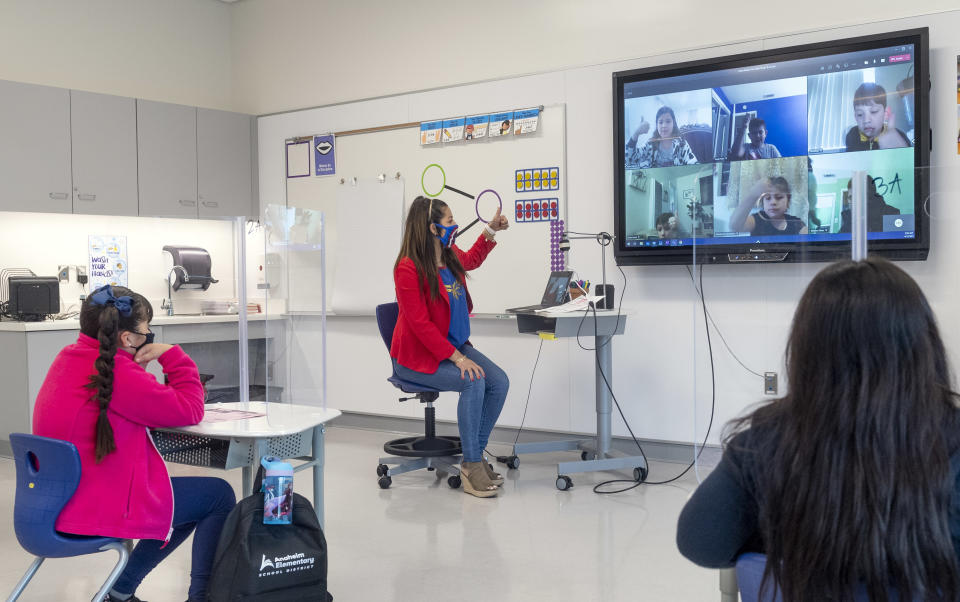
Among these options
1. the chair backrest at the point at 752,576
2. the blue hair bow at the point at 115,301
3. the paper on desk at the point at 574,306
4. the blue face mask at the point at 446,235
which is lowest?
the chair backrest at the point at 752,576

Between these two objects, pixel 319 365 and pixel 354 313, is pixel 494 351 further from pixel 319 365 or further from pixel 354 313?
pixel 319 365

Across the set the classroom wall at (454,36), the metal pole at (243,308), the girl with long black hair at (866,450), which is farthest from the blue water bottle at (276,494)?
the classroom wall at (454,36)

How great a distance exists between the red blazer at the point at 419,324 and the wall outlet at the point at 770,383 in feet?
6.35

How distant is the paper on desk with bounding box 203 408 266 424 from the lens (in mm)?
2352

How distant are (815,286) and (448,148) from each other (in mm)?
4047

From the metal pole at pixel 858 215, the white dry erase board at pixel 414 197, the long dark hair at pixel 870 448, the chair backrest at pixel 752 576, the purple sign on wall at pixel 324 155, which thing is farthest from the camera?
the purple sign on wall at pixel 324 155

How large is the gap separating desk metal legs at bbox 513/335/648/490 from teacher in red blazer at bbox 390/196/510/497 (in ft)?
1.16

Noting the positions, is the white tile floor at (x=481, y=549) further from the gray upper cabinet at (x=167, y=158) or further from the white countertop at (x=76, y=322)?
the gray upper cabinet at (x=167, y=158)

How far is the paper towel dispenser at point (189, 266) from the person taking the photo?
5570mm

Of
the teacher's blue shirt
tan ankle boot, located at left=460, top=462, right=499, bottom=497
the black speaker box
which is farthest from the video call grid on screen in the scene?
tan ankle boot, located at left=460, top=462, right=499, bottom=497

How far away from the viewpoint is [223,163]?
582cm

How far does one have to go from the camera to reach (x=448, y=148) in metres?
4.98

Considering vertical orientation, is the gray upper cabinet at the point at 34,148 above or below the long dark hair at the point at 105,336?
above

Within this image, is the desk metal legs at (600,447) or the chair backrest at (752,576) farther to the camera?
the desk metal legs at (600,447)
